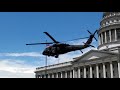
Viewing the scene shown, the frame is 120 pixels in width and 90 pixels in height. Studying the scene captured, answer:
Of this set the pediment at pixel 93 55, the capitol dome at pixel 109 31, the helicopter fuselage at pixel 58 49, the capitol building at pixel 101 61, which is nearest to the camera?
the helicopter fuselage at pixel 58 49

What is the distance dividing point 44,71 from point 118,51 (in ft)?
123

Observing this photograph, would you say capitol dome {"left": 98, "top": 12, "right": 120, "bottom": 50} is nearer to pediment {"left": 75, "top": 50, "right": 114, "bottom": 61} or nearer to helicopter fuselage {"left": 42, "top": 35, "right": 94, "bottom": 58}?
pediment {"left": 75, "top": 50, "right": 114, "bottom": 61}

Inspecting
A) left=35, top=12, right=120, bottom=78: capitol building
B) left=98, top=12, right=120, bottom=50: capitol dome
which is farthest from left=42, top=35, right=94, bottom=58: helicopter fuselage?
left=98, top=12, right=120, bottom=50: capitol dome

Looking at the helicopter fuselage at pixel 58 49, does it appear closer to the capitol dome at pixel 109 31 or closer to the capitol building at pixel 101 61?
the capitol building at pixel 101 61

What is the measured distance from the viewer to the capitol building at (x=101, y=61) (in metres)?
82.3

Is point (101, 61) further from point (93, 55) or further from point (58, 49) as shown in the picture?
Result: point (58, 49)

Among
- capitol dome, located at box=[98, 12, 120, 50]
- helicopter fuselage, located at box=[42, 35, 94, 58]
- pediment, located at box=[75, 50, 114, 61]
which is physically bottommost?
helicopter fuselage, located at box=[42, 35, 94, 58]

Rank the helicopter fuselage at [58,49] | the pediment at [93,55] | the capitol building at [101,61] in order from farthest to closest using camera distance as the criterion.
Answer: the pediment at [93,55]
the capitol building at [101,61]
the helicopter fuselage at [58,49]

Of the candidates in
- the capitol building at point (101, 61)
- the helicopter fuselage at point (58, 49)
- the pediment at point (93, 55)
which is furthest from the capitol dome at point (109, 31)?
the helicopter fuselage at point (58, 49)

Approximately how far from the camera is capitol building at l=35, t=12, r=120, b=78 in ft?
270
